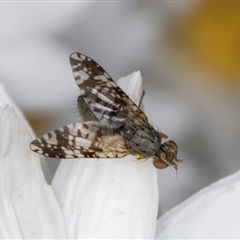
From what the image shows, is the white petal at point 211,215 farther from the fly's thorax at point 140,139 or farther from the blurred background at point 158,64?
the blurred background at point 158,64

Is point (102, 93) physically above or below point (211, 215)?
above

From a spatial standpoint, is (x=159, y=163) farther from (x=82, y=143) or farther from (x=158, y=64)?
(x=158, y=64)

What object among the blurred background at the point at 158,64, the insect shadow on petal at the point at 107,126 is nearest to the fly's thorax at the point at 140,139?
the insect shadow on petal at the point at 107,126

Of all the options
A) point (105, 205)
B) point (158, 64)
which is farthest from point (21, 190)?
point (158, 64)

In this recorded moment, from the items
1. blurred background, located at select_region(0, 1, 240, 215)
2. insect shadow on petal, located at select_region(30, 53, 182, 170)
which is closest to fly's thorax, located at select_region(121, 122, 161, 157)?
insect shadow on petal, located at select_region(30, 53, 182, 170)

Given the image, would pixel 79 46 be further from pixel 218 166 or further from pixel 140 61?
pixel 218 166

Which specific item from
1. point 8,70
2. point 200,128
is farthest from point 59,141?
point 200,128

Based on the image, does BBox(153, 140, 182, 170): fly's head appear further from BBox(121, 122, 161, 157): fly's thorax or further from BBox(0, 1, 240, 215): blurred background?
BBox(0, 1, 240, 215): blurred background
